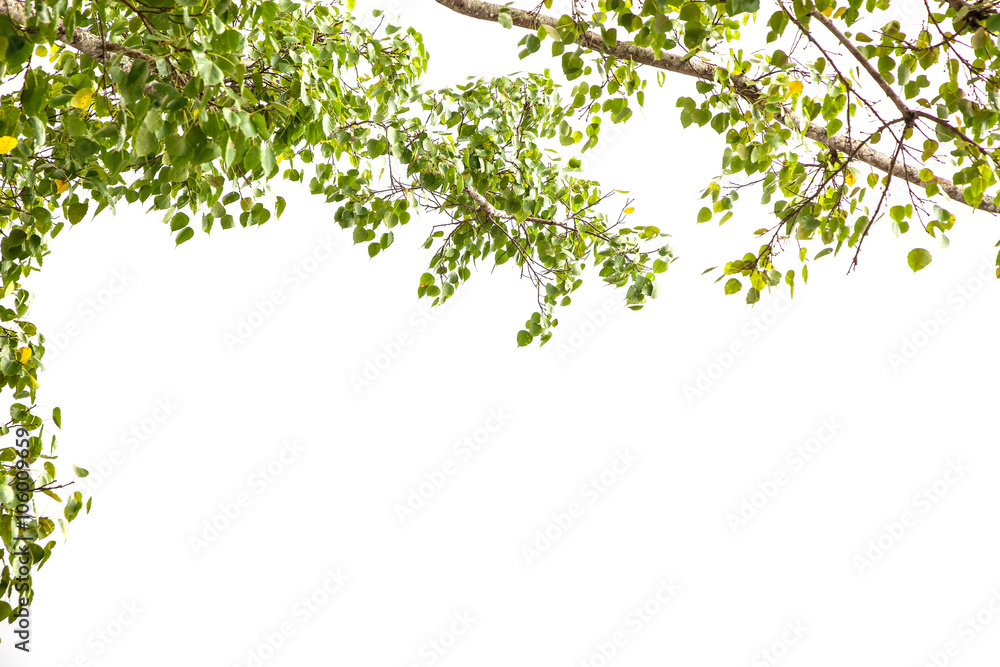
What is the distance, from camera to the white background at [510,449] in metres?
2.70

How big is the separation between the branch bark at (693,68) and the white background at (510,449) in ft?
5.14

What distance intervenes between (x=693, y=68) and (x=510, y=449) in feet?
6.12

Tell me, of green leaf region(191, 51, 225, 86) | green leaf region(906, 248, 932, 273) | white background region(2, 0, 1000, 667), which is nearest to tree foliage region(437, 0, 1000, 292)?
green leaf region(906, 248, 932, 273)

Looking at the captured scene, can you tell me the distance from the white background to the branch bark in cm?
157

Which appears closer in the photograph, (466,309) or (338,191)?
(338,191)

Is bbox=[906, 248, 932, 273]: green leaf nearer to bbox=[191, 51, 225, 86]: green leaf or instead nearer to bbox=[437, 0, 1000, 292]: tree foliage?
bbox=[437, 0, 1000, 292]: tree foliage

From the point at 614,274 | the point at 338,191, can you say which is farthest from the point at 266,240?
the point at 614,274

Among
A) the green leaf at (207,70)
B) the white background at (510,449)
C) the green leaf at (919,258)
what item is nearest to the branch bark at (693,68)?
the green leaf at (919,258)

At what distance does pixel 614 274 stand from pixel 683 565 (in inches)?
62.6

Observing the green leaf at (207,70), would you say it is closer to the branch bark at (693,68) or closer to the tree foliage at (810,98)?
the tree foliage at (810,98)

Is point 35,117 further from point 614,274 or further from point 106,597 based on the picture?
point 106,597

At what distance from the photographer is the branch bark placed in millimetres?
1415

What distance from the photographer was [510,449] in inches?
117

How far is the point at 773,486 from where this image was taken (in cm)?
299
